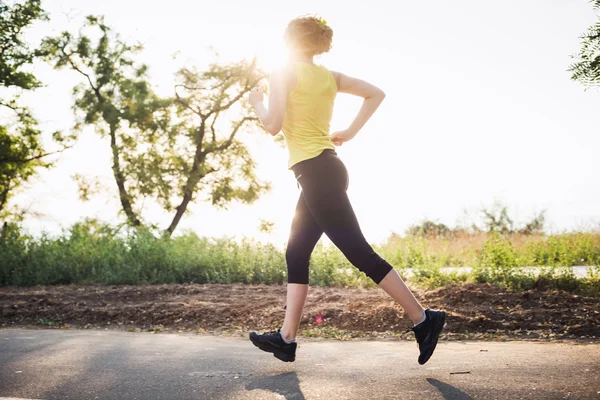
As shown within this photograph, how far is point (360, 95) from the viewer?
12.9 feet

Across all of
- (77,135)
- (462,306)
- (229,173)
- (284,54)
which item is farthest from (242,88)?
(284,54)

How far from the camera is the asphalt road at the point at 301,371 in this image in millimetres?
3309

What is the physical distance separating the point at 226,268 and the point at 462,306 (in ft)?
16.1

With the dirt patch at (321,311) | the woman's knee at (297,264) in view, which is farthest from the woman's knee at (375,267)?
the dirt patch at (321,311)

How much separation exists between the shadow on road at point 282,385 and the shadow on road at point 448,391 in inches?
29.3

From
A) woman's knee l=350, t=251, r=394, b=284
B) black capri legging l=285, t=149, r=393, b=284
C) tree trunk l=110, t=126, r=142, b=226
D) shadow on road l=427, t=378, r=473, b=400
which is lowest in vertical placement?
shadow on road l=427, t=378, r=473, b=400

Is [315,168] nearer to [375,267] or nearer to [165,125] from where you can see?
[375,267]

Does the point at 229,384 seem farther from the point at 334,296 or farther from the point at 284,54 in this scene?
the point at 334,296

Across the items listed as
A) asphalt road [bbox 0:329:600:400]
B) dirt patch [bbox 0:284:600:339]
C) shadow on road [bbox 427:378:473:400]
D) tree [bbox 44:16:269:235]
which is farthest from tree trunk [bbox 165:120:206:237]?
shadow on road [bbox 427:378:473:400]

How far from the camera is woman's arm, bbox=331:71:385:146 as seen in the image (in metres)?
3.85

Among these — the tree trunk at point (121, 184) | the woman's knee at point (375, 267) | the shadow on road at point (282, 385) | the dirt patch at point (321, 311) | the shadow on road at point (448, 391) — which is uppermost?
the tree trunk at point (121, 184)

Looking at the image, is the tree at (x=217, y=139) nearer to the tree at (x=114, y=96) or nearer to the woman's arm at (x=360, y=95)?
the tree at (x=114, y=96)

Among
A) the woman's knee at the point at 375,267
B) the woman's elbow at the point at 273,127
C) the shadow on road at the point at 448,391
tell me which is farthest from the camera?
the woman's elbow at the point at 273,127

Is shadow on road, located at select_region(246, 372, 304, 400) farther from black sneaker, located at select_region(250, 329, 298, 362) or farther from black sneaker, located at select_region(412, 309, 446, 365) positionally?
black sneaker, located at select_region(412, 309, 446, 365)
